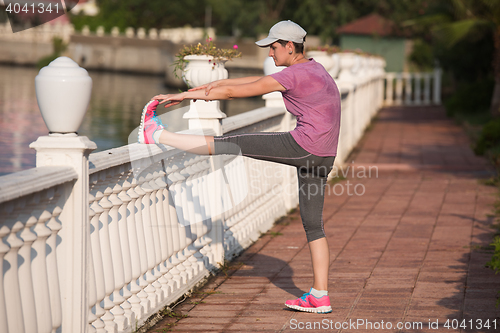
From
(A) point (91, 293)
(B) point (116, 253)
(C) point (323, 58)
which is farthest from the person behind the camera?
(C) point (323, 58)

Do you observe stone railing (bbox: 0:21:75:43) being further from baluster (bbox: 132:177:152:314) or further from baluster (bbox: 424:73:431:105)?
baluster (bbox: 132:177:152:314)

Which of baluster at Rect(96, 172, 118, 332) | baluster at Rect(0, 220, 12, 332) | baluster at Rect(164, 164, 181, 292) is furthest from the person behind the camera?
baluster at Rect(164, 164, 181, 292)

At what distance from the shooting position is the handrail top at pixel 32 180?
2488 millimetres

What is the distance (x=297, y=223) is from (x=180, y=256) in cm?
268

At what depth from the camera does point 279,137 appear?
3982 millimetres

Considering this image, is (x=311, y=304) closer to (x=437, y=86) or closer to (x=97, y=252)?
(x=97, y=252)

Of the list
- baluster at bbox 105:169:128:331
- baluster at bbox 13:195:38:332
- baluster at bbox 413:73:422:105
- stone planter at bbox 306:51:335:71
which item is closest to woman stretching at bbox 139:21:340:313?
baluster at bbox 105:169:128:331

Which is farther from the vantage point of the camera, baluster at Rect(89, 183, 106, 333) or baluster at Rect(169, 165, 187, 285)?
baluster at Rect(169, 165, 187, 285)

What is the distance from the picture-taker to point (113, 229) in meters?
3.55

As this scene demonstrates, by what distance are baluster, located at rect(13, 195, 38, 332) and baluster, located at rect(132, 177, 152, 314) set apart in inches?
43.7

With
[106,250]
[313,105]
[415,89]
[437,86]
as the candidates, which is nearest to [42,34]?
[415,89]

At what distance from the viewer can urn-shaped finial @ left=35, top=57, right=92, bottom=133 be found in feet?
9.27

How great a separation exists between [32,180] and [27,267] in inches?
14.0

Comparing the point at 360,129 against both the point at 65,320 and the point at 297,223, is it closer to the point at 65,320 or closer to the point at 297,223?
the point at 297,223
